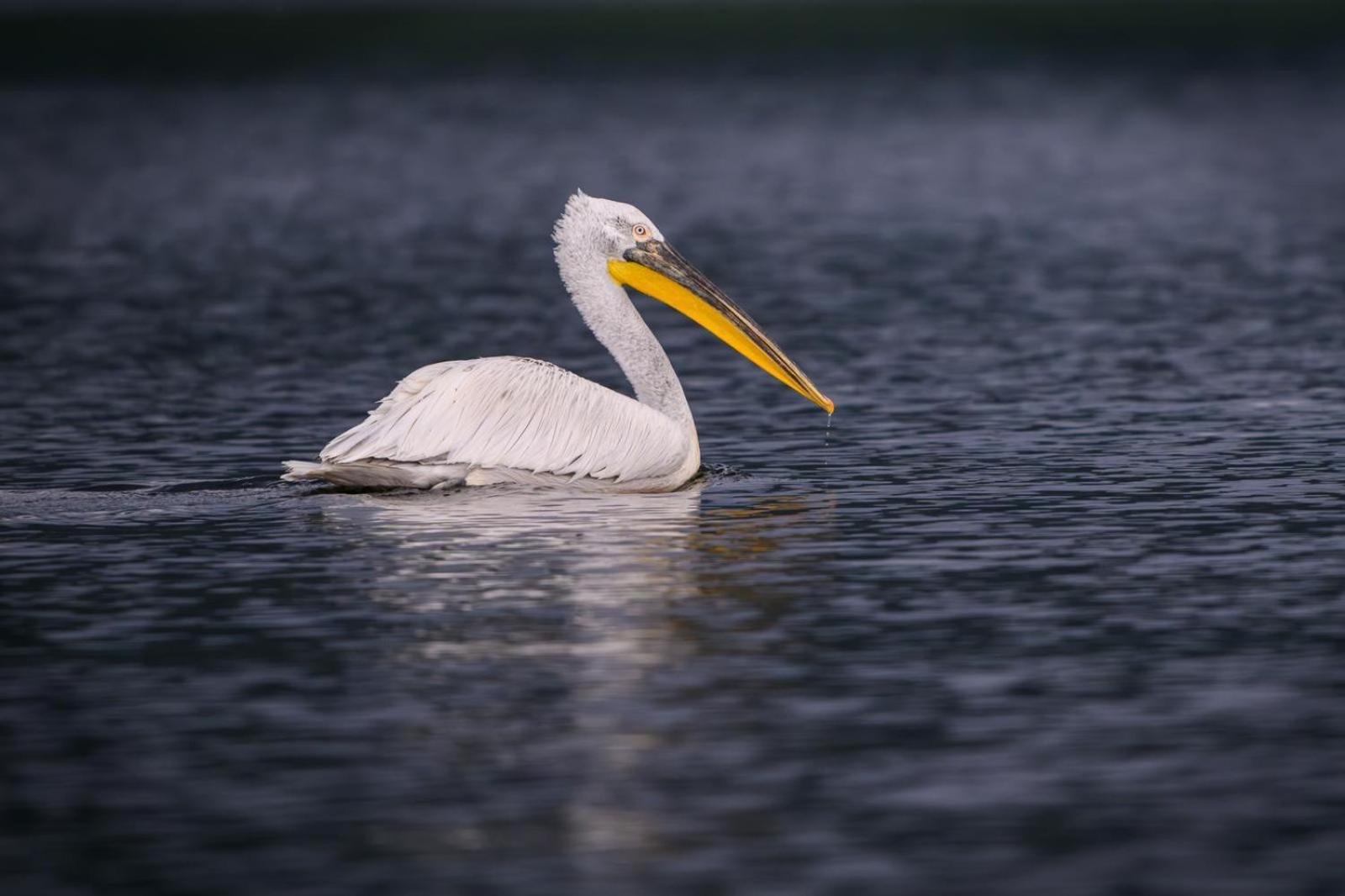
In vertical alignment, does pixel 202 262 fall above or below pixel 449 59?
below

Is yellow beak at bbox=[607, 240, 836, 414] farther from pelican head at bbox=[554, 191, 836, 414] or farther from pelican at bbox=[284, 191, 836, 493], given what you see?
pelican at bbox=[284, 191, 836, 493]

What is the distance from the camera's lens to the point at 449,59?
93.2m

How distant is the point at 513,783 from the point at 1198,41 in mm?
86764

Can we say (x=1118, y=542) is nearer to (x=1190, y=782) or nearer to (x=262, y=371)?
(x=1190, y=782)

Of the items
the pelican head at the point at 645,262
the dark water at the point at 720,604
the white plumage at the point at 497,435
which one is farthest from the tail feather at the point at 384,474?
the pelican head at the point at 645,262

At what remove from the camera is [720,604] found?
31.4 ft

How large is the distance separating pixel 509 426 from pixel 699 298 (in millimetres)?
1794

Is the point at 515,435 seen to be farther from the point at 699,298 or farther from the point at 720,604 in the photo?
the point at 720,604

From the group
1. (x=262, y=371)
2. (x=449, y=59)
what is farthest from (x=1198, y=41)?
(x=262, y=371)

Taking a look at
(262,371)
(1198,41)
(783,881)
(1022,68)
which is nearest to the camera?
(783,881)

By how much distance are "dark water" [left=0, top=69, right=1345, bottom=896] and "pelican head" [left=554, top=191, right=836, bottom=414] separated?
57 cm

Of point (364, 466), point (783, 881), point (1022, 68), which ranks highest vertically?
point (1022, 68)

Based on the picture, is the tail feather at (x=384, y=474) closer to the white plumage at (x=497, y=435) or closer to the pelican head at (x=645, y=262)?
the white plumage at (x=497, y=435)

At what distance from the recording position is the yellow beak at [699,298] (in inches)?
512
